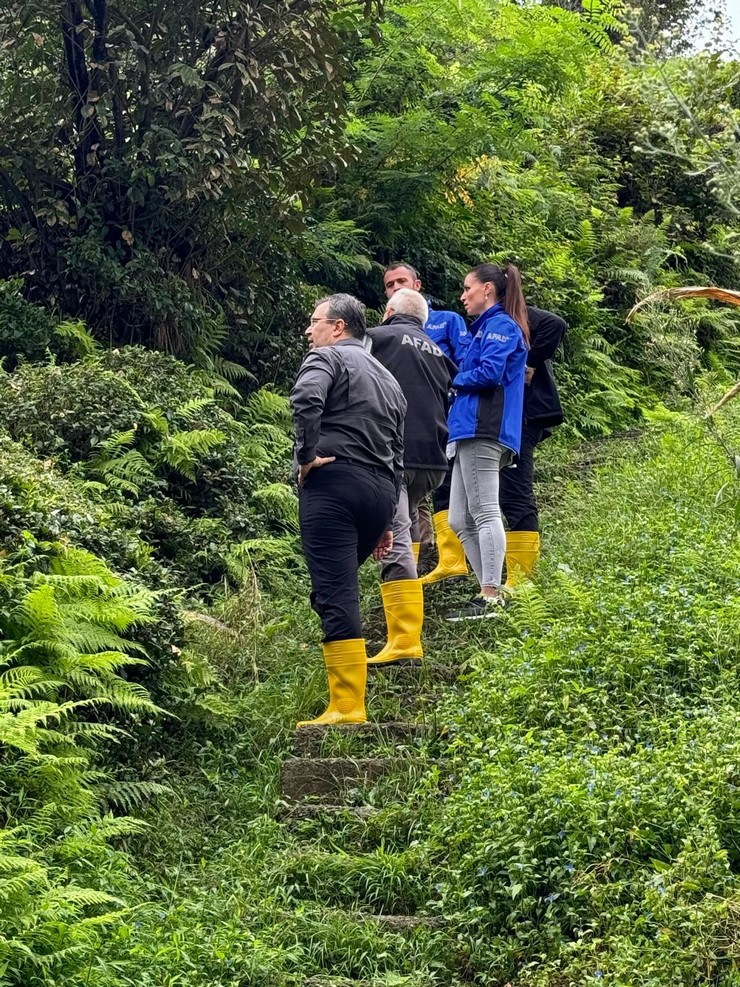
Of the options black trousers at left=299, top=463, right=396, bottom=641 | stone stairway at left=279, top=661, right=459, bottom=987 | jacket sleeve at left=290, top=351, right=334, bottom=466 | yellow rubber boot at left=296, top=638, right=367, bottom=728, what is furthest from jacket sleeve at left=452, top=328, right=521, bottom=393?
yellow rubber boot at left=296, top=638, right=367, bottom=728

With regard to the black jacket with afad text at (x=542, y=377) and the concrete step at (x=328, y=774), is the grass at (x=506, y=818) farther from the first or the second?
the black jacket with afad text at (x=542, y=377)

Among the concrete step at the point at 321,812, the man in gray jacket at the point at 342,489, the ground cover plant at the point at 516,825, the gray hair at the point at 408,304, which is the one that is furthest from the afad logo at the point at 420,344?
the concrete step at the point at 321,812

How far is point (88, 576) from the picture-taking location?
662 centimetres

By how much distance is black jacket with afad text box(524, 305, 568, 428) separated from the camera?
918 centimetres

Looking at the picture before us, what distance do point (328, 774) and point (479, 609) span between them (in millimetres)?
2052

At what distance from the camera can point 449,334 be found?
9242 millimetres

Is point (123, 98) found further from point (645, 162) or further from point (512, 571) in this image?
point (645, 162)

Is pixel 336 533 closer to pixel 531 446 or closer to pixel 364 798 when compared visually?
pixel 364 798

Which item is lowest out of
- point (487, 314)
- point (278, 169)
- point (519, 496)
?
point (519, 496)

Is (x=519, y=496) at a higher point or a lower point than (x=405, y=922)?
higher

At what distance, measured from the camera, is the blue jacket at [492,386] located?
319 inches

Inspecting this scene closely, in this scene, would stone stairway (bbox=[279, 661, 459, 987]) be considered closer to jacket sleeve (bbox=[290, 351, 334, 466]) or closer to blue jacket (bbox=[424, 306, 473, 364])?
jacket sleeve (bbox=[290, 351, 334, 466])

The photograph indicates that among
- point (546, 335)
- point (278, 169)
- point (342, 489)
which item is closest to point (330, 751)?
point (342, 489)

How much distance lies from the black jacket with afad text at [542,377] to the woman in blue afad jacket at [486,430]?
0.83m
